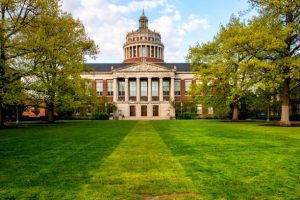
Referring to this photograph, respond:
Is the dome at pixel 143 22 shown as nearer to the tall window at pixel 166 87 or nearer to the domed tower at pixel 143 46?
the domed tower at pixel 143 46

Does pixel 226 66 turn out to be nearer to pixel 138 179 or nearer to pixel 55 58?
pixel 55 58

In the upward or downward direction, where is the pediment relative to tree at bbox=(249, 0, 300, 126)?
upward

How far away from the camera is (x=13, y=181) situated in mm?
7551

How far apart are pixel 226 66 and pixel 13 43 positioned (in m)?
22.4

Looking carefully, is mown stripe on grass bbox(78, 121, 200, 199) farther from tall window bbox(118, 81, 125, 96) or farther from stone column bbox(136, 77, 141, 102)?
tall window bbox(118, 81, 125, 96)

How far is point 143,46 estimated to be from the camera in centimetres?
10044

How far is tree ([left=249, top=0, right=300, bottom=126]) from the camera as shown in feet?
94.0

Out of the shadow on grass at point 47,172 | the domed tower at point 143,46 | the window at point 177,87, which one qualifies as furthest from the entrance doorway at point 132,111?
the shadow on grass at point 47,172

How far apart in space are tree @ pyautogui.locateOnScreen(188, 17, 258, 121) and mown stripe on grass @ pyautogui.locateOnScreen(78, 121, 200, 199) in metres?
21.8

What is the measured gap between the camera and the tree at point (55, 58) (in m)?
29.2

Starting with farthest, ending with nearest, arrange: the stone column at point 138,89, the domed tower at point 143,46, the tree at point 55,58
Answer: the domed tower at point 143,46 < the stone column at point 138,89 < the tree at point 55,58

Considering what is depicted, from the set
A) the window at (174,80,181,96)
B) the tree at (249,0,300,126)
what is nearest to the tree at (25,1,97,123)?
the tree at (249,0,300,126)

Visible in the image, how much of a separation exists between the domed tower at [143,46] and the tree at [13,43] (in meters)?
70.1

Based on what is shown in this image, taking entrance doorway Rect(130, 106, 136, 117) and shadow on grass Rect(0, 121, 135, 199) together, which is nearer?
shadow on grass Rect(0, 121, 135, 199)
